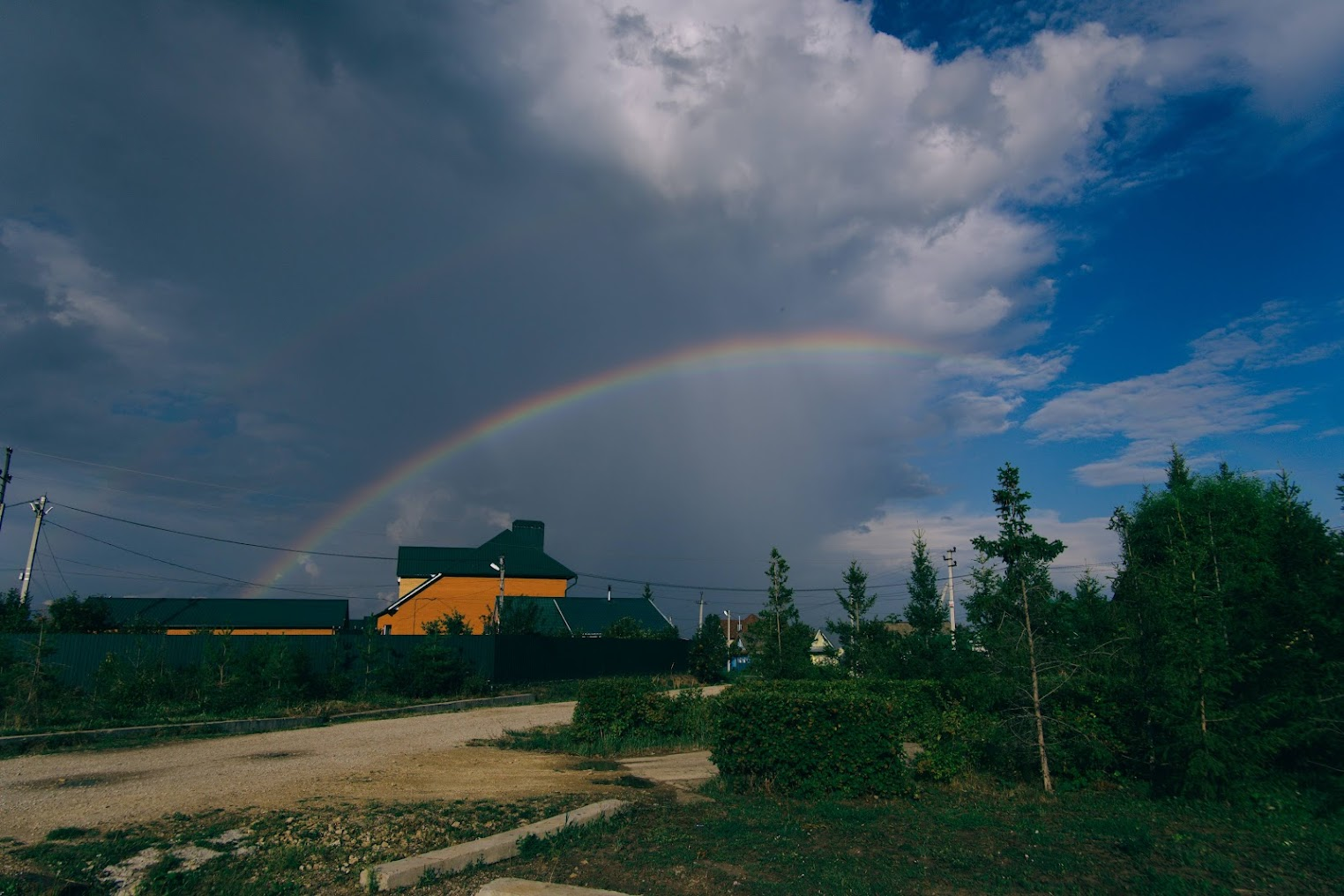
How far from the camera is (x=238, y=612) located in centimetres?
4884

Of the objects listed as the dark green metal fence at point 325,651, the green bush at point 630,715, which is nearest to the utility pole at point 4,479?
the dark green metal fence at point 325,651

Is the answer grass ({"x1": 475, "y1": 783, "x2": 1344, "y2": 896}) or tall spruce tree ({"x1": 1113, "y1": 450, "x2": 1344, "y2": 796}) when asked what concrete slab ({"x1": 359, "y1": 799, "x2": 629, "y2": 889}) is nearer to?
grass ({"x1": 475, "y1": 783, "x2": 1344, "y2": 896})

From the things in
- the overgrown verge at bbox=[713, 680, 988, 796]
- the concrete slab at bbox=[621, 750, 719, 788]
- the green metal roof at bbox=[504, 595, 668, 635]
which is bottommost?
the concrete slab at bbox=[621, 750, 719, 788]

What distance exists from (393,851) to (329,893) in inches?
39.9

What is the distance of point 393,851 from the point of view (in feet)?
24.1

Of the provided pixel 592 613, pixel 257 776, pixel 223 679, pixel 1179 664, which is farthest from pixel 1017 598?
pixel 592 613

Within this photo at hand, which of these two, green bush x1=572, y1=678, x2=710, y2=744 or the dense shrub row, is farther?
green bush x1=572, y1=678, x2=710, y2=744

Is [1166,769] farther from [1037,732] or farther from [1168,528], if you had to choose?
[1168,528]

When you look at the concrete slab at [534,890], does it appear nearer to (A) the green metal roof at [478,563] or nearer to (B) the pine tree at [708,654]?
(B) the pine tree at [708,654]

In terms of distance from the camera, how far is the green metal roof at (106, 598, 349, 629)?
149 feet

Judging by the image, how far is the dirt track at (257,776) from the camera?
969 centimetres

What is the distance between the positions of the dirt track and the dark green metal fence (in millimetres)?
7666

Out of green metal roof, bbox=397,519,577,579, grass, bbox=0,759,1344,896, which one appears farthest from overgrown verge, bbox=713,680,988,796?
green metal roof, bbox=397,519,577,579

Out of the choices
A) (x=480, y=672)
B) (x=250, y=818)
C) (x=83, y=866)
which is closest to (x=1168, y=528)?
(x=250, y=818)
